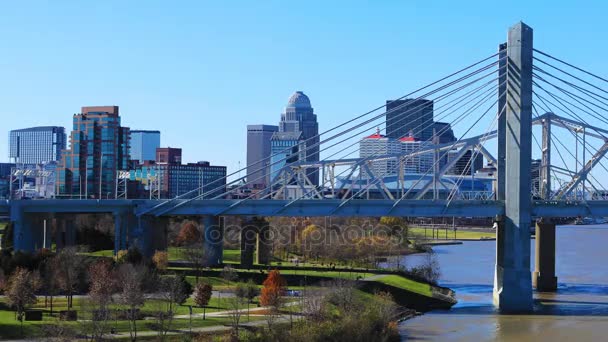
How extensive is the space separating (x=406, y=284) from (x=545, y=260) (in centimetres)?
1048

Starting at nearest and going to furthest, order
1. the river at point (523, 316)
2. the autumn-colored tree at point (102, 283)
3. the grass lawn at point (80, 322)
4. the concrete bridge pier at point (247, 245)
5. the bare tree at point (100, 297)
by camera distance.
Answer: the bare tree at point (100, 297)
the grass lawn at point (80, 322)
the autumn-colored tree at point (102, 283)
the river at point (523, 316)
the concrete bridge pier at point (247, 245)

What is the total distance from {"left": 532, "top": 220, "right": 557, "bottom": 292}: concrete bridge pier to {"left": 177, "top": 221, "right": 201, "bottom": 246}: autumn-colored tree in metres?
29.1

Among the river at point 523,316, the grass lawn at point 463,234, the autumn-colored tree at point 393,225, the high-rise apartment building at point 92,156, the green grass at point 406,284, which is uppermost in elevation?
the high-rise apartment building at point 92,156

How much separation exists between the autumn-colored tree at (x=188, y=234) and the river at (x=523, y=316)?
19431mm

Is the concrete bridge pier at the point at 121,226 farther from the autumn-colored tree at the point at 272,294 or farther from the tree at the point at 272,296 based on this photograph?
the tree at the point at 272,296

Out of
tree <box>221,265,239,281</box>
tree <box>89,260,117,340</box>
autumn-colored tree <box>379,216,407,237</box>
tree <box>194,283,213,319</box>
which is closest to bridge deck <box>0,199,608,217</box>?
tree <box>221,265,239,281</box>

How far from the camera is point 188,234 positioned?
287 ft

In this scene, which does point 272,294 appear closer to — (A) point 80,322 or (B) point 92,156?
(A) point 80,322

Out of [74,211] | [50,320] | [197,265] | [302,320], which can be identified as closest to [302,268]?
[197,265]

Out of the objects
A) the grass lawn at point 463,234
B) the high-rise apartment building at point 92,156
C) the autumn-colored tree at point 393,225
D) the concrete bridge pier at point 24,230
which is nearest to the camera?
the concrete bridge pier at point 24,230

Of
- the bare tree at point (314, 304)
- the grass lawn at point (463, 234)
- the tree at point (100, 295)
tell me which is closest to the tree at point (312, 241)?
the bare tree at point (314, 304)

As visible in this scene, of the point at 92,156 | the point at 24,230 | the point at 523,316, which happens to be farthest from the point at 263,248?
the point at 92,156

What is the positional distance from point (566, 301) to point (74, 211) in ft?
110

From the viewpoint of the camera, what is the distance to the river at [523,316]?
156 ft
